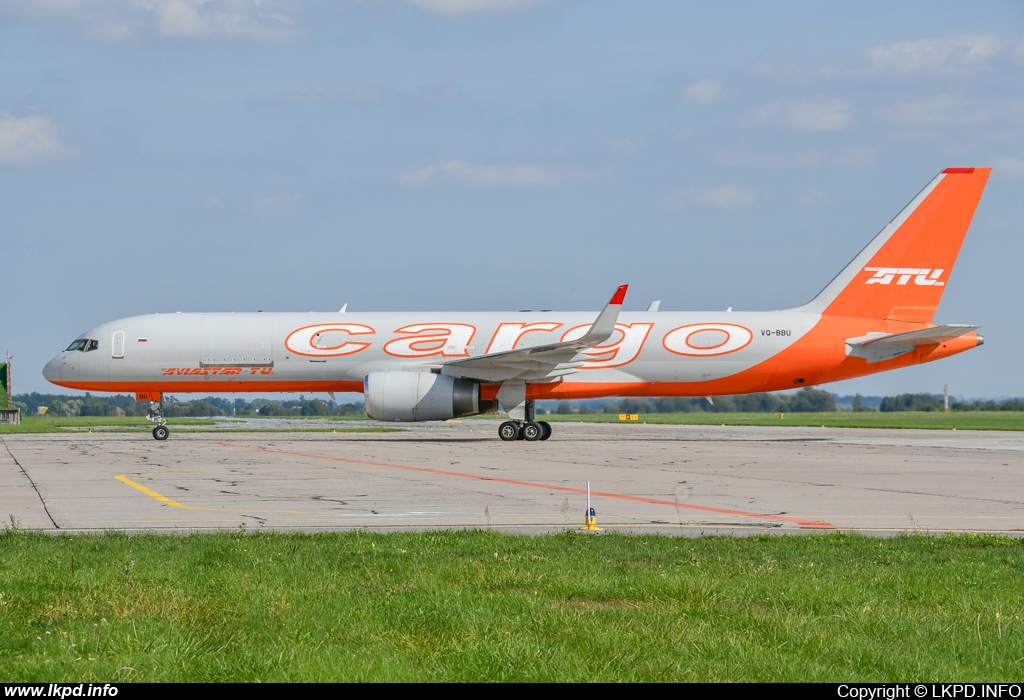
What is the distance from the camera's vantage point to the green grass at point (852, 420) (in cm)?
5600

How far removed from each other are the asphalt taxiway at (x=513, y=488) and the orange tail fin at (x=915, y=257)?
22.5ft

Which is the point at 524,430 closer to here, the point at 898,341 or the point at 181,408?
the point at 898,341

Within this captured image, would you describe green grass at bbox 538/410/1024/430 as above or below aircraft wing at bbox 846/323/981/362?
below

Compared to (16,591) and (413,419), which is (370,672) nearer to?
(16,591)

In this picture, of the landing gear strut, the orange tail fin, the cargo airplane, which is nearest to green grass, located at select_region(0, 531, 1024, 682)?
the cargo airplane

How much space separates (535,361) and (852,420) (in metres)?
37.7

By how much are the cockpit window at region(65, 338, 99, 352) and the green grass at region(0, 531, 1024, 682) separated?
1136 inches

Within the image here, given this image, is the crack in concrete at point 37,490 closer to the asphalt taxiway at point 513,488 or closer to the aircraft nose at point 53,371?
the asphalt taxiway at point 513,488

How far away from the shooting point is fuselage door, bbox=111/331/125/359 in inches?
1475

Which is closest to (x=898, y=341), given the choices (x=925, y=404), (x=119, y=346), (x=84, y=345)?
(x=119, y=346)

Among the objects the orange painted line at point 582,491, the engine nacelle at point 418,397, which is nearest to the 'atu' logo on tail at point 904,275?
the engine nacelle at point 418,397

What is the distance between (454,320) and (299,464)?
1384cm

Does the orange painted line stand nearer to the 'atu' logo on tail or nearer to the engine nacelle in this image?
the engine nacelle

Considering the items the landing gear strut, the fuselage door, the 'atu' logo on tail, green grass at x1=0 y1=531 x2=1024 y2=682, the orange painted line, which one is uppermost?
the 'atu' logo on tail
